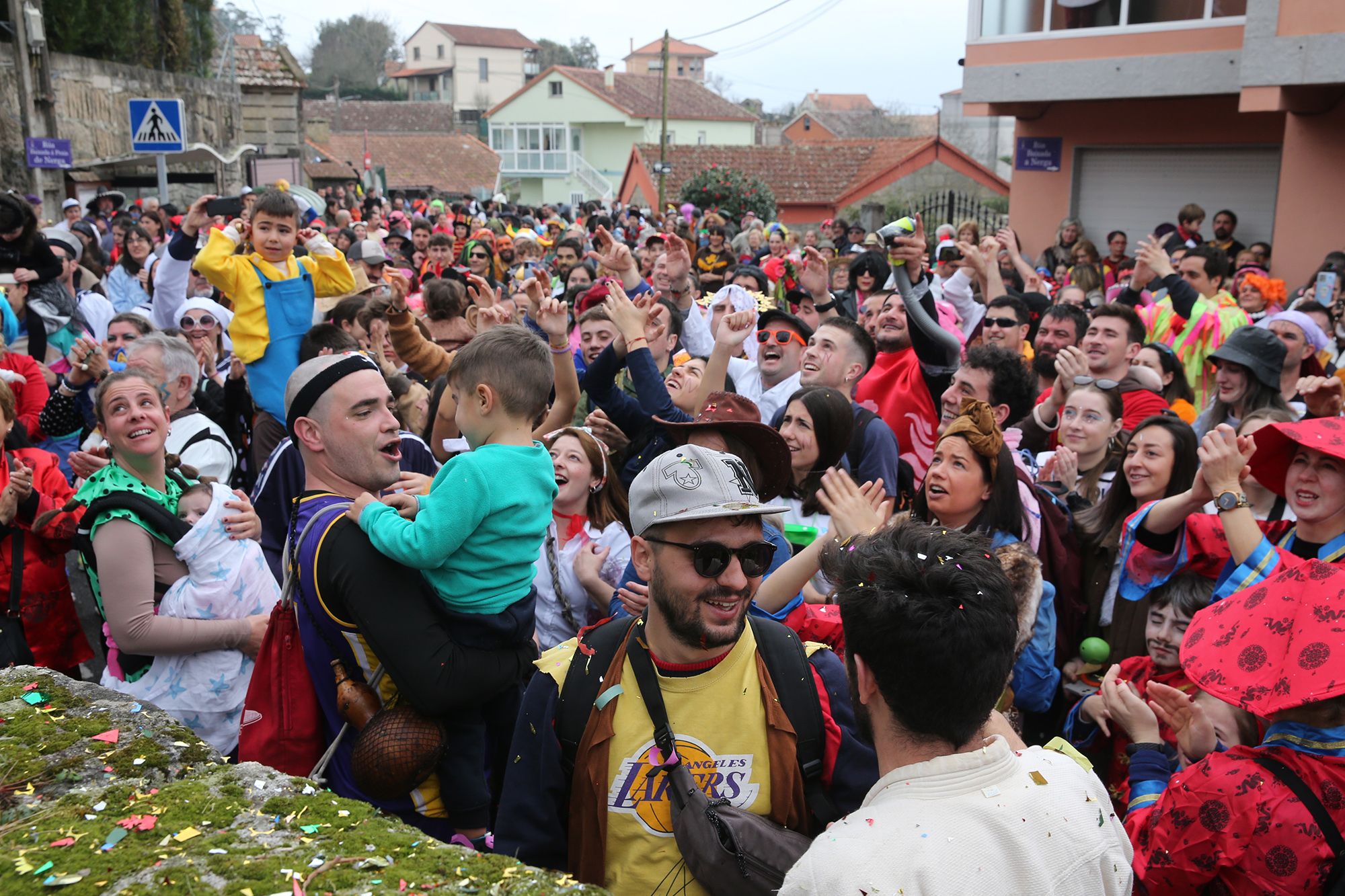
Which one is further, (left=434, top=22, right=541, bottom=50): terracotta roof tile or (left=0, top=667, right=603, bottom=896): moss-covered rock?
(left=434, top=22, right=541, bottom=50): terracotta roof tile

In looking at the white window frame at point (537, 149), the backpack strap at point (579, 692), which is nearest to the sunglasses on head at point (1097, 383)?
the backpack strap at point (579, 692)

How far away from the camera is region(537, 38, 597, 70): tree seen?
104525 millimetres

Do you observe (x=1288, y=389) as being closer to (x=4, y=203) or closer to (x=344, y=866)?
(x=344, y=866)

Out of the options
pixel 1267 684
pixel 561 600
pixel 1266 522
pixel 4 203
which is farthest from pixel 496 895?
pixel 4 203

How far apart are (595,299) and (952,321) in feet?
8.68

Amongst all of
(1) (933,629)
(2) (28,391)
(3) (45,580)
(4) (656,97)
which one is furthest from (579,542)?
(4) (656,97)

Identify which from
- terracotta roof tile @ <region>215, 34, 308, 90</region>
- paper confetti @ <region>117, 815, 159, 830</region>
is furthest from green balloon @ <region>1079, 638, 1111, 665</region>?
terracotta roof tile @ <region>215, 34, 308, 90</region>

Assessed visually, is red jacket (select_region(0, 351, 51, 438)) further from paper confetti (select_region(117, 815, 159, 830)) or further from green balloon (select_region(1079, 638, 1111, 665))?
green balloon (select_region(1079, 638, 1111, 665))

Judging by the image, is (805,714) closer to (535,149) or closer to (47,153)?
(47,153)

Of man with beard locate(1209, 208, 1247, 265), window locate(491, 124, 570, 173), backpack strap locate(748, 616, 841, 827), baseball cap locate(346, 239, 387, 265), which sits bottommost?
backpack strap locate(748, 616, 841, 827)

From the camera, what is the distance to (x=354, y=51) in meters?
97.8

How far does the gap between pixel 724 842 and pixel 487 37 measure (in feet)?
348

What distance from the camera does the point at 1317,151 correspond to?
14312 mm

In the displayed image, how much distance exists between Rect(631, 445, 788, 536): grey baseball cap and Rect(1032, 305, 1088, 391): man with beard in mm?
5138
